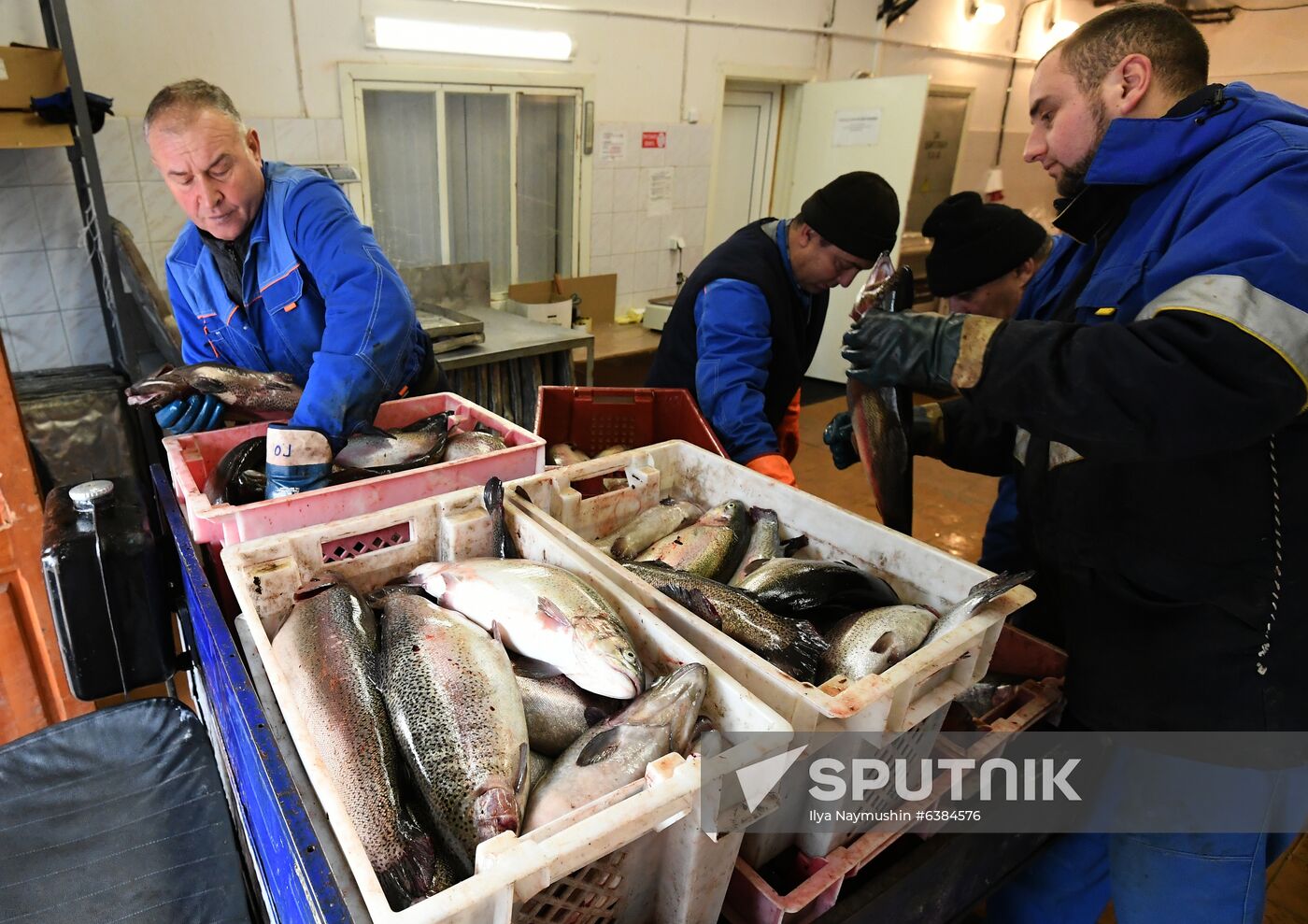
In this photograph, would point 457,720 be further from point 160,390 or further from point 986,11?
point 986,11

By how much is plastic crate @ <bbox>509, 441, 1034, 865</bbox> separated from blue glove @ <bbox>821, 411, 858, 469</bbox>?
0.55 m

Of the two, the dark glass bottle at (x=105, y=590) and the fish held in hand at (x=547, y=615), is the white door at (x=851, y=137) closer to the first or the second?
the fish held in hand at (x=547, y=615)

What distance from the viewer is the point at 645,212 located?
5.97 m

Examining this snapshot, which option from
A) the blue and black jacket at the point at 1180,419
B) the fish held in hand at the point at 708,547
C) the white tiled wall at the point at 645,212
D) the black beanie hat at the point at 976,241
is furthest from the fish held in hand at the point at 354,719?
the white tiled wall at the point at 645,212

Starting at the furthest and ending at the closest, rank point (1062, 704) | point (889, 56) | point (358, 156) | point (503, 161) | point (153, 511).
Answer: point (889, 56) < point (503, 161) < point (358, 156) < point (153, 511) < point (1062, 704)

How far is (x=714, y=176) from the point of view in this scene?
6.29 meters

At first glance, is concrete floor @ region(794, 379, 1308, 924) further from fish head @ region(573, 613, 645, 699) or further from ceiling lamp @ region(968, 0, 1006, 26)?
ceiling lamp @ region(968, 0, 1006, 26)

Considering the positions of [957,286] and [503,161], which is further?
[503,161]

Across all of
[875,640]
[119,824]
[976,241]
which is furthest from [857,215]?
[119,824]

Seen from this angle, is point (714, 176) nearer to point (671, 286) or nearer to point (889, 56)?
point (671, 286)

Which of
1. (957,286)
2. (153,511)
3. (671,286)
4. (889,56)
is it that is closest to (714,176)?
(671,286)

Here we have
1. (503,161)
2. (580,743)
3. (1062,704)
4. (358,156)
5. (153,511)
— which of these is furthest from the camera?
(503,161)

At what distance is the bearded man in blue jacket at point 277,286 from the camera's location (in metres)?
1.77

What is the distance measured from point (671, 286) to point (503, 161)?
5.86 feet
